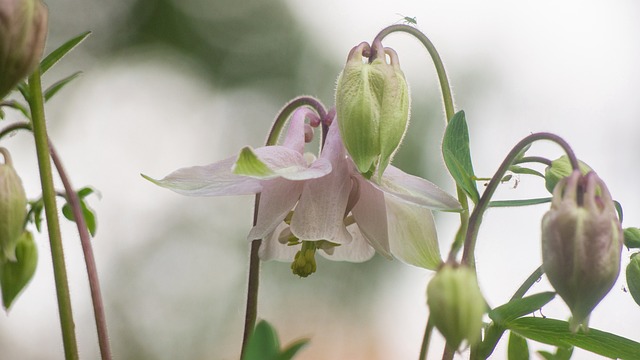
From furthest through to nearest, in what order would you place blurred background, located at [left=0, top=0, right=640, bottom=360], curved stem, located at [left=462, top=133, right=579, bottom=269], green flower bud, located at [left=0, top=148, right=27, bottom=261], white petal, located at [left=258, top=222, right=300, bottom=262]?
1. blurred background, located at [left=0, top=0, right=640, bottom=360]
2. white petal, located at [left=258, top=222, right=300, bottom=262]
3. green flower bud, located at [left=0, top=148, right=27, bottom=261]
4. curved stem, located at [left=462, top=133, right=579, bottom=269]

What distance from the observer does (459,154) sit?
73 centimetres

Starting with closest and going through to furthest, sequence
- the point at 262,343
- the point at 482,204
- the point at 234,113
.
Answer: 1. the point at 262,343
2. the point at 482,204
3. the point at 234,113

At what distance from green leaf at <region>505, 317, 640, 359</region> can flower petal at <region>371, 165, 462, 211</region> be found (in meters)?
0.11

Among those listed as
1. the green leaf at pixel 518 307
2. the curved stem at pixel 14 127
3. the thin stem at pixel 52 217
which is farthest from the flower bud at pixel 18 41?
the green leaf at pixel 518 307

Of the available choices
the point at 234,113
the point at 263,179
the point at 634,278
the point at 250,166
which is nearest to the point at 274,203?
the point at 263,179

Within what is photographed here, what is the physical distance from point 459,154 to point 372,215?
141mm

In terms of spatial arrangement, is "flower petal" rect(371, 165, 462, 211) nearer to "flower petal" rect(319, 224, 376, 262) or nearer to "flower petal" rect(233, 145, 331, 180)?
"flower petal" rect(233, 145, 331, 180)

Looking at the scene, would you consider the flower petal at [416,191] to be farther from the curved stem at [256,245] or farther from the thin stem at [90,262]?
the thin stem at [90,262]

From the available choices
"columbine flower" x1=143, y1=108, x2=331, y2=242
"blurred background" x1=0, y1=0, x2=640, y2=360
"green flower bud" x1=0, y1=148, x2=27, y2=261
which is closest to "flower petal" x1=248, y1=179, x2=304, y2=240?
"columbine flower" x1=143, y1=108, x2=331, y2=242

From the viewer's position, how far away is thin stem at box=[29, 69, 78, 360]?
0.69 metres

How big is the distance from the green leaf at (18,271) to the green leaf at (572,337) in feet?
1.51

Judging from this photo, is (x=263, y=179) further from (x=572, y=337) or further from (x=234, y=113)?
(x=234, y=113)

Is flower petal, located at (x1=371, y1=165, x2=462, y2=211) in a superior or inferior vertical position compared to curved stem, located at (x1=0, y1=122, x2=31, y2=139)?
superior

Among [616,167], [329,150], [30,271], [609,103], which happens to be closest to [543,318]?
[329,150]
